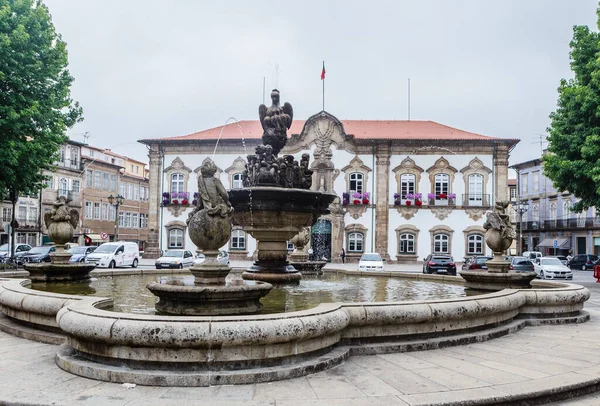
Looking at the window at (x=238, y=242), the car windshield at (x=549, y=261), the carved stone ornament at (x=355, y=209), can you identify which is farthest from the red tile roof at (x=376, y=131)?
the car windshield at (x=549, y=261)

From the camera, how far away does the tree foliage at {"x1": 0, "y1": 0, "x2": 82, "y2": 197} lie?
18.8 m

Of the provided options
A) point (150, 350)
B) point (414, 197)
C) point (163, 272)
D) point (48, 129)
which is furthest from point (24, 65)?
point (414, 197)

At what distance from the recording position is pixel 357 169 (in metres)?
41.4

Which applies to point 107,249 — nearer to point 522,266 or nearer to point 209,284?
point 522,266

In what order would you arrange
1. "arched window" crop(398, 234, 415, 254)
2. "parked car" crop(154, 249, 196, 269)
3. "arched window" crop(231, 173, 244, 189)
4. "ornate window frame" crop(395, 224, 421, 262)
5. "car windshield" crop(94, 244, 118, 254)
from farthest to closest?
"arched window" crop(231, 173, 244, 189) → "arched window" crop(398, 234, 415, 254) → "ornate window frame" crop(395, 224, 421, 262) → "car windshield" crop(94, 244, 118, 254) → "parked car" crop(154, 249, 196, 269)

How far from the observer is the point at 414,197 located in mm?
40812

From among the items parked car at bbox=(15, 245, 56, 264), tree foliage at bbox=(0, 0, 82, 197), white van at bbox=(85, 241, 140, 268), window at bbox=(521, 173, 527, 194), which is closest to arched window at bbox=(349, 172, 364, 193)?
white van at bbox=(85, 241, 140, 268)

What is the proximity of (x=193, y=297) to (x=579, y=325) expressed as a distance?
274 inches

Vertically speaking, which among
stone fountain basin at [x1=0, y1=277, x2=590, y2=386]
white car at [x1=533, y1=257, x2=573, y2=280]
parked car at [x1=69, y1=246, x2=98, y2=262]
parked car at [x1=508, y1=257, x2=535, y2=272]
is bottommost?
white car at [x1=533, y1=257, x2=573, y2=280]

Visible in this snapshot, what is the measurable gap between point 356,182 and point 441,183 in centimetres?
650

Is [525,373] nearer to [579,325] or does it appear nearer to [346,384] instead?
[346,384]

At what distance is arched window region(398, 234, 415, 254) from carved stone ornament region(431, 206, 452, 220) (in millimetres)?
2458

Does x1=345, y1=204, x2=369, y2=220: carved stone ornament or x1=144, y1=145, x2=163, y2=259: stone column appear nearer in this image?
x1=345, y1=204, x2=369, y2=220: carved stone ornament

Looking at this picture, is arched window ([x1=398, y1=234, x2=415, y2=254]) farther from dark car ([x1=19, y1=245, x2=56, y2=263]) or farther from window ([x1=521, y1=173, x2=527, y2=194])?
window ([x1=521, y1=173, x2=527, y2=194])
